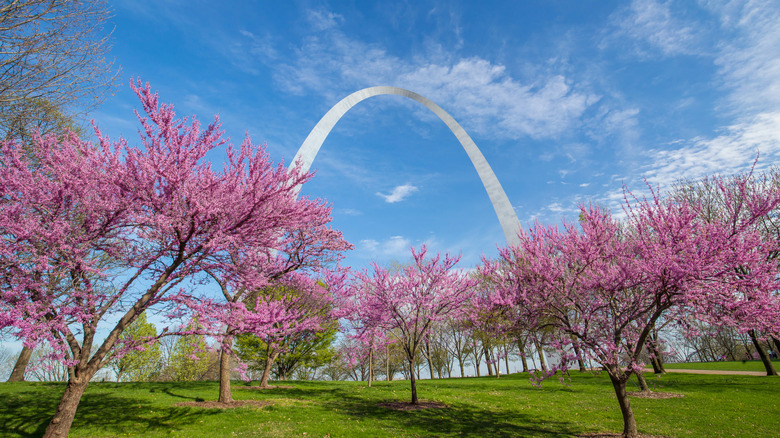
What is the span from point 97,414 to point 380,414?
7.93 metres

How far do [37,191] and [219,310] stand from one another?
14.3ft

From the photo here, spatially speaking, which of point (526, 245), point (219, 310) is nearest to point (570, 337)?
point (526, 245)

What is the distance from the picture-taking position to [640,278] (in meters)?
8.59

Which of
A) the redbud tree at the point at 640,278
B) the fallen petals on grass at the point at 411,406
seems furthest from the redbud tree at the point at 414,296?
the redbud tree at the point at 640,278

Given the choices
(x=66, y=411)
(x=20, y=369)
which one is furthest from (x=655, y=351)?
(x=20, y=369)

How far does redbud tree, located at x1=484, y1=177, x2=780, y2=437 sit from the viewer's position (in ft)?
24.1

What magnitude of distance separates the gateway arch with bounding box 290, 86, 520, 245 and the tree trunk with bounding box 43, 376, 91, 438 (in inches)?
873

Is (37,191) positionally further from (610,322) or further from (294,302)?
(610,322)

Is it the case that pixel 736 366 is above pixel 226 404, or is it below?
above

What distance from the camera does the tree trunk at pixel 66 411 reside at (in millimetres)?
6676

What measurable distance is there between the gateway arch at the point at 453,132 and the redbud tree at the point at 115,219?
66.9ft

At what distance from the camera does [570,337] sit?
923 cm

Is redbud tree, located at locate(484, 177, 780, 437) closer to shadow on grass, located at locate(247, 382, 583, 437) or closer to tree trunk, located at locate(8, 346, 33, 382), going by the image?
shadow on grass, located at locate(247, 382, 583, 437)

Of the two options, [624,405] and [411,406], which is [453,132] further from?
[624,405]
